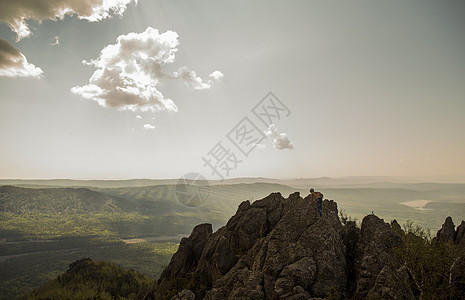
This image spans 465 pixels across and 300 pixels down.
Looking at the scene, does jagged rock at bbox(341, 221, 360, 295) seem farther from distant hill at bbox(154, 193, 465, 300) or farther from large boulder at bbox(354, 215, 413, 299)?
large boulder at bbox(354, 215, 413, 299)

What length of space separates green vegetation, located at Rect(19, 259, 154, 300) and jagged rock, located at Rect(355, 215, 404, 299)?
124 meters

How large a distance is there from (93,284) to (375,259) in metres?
161

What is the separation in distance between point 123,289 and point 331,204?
444ft

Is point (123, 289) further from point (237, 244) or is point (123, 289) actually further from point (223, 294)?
point (223, 294)

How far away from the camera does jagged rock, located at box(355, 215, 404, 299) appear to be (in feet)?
70.8

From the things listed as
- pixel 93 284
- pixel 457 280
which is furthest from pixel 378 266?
pixel 93 284

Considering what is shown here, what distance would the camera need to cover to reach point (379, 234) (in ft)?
95.5

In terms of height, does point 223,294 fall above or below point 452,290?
below

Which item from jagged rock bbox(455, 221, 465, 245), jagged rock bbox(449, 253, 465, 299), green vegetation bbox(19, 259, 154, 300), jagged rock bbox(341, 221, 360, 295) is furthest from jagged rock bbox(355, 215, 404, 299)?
green vegetation bbox(19, 259, 154, 300)

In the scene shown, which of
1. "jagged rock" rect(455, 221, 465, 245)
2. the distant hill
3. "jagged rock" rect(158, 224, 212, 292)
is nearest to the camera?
the distant hill

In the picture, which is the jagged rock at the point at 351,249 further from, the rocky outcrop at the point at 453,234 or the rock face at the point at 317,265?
the rocky outcrop at the point at 453,234

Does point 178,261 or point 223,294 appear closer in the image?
point 223,294

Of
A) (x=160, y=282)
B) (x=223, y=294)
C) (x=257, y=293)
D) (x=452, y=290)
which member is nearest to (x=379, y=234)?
(x=452, y=290)

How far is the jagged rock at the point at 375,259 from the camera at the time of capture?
21.6m
